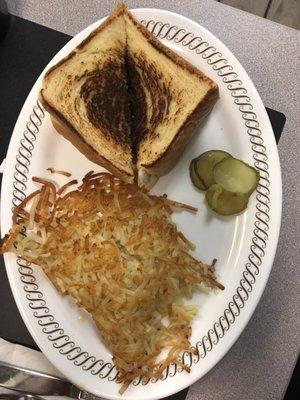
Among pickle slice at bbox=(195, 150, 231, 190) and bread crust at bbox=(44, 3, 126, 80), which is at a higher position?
bread crust at bbox=(44, 3, 126, 80)

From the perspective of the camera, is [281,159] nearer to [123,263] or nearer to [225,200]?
[225,200]

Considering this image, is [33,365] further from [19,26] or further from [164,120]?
[19,26]

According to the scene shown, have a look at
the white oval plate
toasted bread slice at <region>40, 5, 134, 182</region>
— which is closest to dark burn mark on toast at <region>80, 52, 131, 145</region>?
toasted bread slice at <region>40, 5, 134, 182</region>

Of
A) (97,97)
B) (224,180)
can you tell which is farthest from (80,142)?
(224,180)

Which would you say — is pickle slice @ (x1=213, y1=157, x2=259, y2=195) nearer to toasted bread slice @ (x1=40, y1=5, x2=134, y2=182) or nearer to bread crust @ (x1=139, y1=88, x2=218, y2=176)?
bread crust @ (x1=139, y1=88, x2=218, y2=176)

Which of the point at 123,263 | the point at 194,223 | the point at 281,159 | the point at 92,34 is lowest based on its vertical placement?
the point at 123,263

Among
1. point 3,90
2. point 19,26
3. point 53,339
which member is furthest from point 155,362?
point 19,26

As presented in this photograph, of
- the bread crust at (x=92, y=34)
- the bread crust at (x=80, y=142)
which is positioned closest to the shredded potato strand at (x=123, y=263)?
the bread crust at (x=80, y=142)
